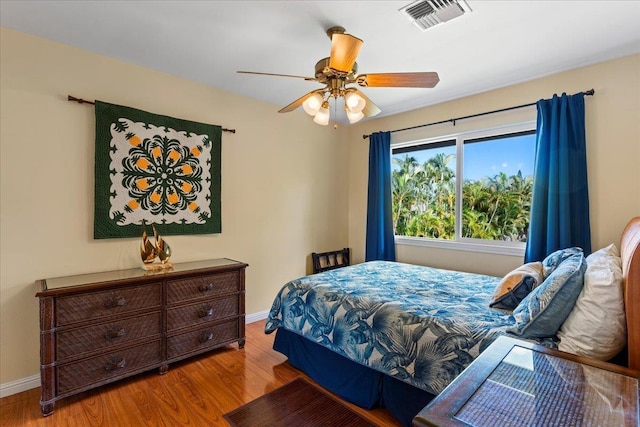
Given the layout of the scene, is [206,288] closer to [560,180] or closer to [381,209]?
[381,209]

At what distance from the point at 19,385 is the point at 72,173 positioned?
1.56 meters

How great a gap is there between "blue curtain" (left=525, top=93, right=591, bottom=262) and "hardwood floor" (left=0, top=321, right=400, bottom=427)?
2.05 m

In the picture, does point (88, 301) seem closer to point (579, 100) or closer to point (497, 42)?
point (497, 42)

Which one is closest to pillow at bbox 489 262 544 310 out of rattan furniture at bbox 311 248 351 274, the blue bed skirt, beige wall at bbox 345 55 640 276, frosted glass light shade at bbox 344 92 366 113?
the blue bed skirt

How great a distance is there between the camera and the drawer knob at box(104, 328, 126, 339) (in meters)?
2.17

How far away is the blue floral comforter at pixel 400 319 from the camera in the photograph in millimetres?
1657

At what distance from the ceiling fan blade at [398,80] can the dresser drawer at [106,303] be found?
2.18m

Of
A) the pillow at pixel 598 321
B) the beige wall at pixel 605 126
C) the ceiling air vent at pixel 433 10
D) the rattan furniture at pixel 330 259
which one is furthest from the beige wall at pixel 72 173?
the pillow at pixel 598 321

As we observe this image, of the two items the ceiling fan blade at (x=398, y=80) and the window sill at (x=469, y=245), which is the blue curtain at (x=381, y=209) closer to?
the window sill at (x=469, y=245)

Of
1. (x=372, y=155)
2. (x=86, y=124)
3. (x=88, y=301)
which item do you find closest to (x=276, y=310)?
(x=88, y=301)

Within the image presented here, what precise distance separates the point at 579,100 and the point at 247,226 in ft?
10.9

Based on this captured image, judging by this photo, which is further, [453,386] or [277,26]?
[277,26]

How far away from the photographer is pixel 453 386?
0.96 m

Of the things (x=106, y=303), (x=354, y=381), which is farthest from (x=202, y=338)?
(x=354, y=381)
